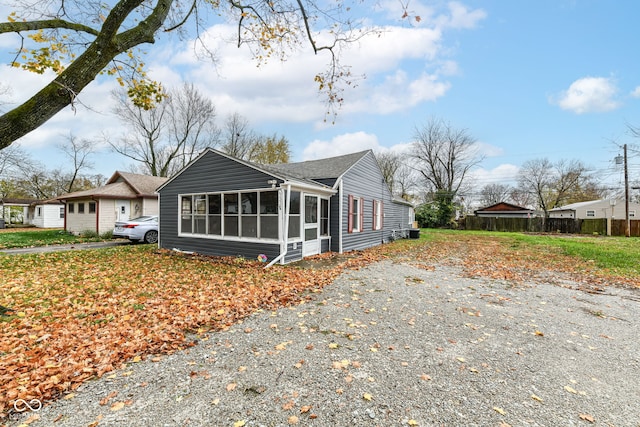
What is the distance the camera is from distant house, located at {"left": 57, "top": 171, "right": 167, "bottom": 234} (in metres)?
16.4

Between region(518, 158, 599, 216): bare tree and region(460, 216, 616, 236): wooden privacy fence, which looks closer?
region(460, 216, 616, 236): wooden privacy fence

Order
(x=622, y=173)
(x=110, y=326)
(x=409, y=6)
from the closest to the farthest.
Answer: (x=110, y=326) → (x=409, y=6) → (x=622, y=173)

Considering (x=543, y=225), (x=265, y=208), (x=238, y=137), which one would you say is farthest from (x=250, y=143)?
(x=543, y=225)

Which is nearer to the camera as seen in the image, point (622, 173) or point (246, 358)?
point (246, 358)

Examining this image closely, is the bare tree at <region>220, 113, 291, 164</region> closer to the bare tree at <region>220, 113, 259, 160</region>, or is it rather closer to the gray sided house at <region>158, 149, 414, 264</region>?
the bare tree at <region>220, 113, 259, 160</region>

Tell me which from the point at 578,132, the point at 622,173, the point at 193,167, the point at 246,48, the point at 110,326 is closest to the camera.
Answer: the point at 110,326

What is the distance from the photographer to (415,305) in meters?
5.07

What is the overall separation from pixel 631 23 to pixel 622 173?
17788 millimetres

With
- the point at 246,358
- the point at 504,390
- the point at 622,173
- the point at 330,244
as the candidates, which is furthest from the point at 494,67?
the point at 622,173

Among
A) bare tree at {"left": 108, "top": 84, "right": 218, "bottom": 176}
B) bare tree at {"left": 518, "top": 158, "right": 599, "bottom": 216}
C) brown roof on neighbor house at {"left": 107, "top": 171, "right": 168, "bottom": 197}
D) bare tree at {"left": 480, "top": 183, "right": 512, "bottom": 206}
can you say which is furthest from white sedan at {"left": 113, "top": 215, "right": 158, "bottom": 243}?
bare tree at {"left": 480, "top": 183, "right": 512, "bottom": 206}

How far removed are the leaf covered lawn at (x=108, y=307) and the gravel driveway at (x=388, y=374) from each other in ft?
1.32

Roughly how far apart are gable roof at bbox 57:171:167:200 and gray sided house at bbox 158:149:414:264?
7317 millimetres

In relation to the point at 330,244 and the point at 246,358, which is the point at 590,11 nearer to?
the point at 330,244

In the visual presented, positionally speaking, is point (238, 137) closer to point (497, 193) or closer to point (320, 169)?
point (320, 169)
